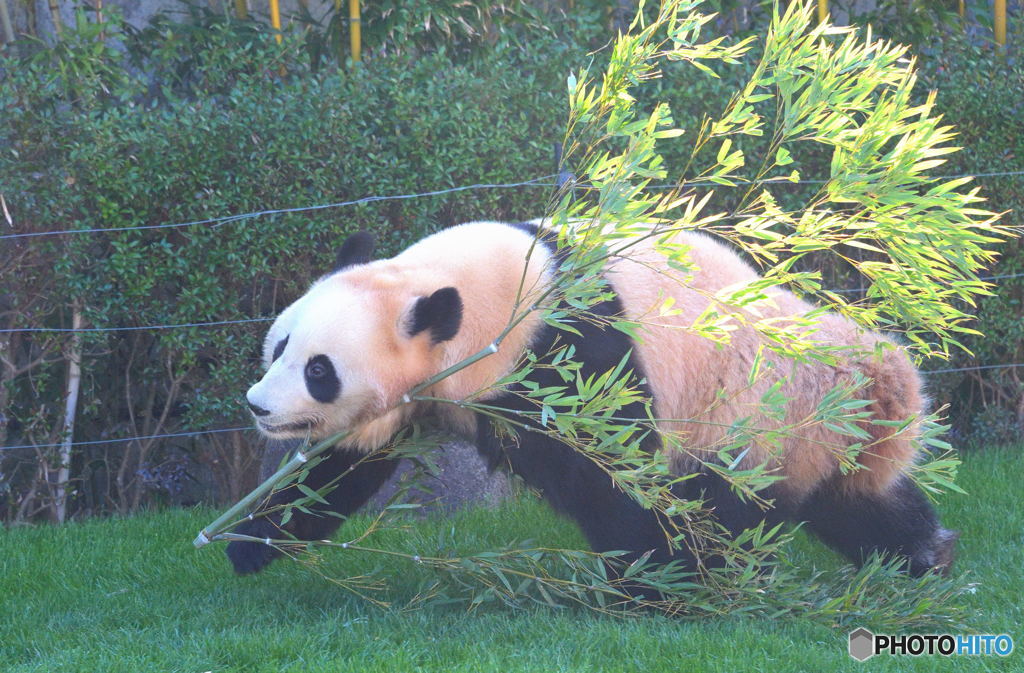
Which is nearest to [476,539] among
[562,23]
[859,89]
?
[859,89]

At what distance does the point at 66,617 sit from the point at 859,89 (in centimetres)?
316

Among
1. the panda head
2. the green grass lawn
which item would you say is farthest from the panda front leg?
the panda head

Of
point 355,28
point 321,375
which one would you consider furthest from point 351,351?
point 355,28

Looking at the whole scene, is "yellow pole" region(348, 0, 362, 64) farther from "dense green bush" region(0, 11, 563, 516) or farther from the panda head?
the panda head

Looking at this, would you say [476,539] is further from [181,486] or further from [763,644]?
[181,486]

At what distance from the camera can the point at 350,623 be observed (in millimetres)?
3770

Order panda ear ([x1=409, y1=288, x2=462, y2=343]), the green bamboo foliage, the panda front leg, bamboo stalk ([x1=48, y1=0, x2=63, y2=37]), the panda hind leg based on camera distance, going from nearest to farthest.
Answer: the green bamboo foliage → panda ear ([x1=409, y1=288, x2=462, y2=343]) → the panda front leg → the panda hind leg → bamboo stalk ([x1=48, y1=0, x2=63, y2=37])

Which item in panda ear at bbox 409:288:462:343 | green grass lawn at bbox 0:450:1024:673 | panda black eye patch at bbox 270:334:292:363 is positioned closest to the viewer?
green grass lawn at bbox 0:450:1024:673

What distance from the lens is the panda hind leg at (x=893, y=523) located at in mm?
4215

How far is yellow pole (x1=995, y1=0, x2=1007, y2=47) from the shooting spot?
6.45 m

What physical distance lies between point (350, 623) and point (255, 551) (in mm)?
551

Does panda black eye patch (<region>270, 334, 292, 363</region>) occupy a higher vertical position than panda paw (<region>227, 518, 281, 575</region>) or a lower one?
higher

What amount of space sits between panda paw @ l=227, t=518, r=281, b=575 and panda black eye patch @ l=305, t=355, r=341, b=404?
723 millimetres

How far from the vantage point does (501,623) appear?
3.77 metres
